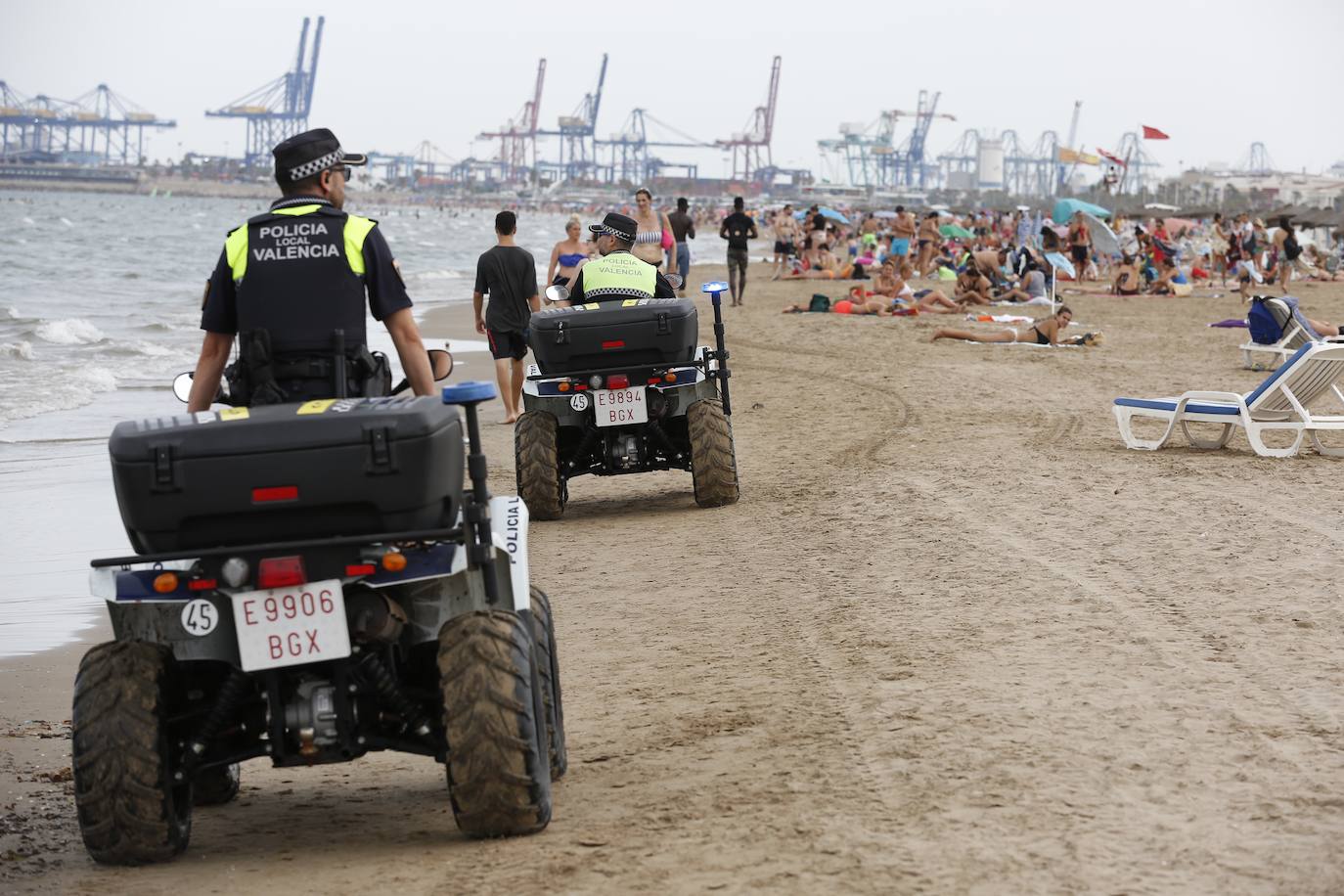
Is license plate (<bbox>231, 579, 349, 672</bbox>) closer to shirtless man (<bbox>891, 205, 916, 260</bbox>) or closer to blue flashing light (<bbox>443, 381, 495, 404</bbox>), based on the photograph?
blue flashing light (<bbox>443, 381, 495, 404</bbox>)

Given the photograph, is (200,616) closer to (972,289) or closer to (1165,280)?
(972,289)

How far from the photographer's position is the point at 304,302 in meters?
4.32

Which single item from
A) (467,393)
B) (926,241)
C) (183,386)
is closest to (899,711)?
(467,393)

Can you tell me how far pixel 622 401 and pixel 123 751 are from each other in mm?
5077

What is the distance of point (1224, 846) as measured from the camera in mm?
3771

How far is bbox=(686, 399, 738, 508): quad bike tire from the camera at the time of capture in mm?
9094

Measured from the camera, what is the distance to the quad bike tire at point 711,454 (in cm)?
909

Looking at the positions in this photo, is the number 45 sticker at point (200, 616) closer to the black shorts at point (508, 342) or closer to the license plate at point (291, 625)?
the license plate at point (291, 625)

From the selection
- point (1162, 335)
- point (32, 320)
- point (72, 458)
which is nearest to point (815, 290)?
point (1162, 335)

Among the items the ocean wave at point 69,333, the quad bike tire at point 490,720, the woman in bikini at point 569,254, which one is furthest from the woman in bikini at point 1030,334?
the quad bike tire at point 490,720

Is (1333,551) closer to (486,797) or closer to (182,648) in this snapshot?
(486,797)

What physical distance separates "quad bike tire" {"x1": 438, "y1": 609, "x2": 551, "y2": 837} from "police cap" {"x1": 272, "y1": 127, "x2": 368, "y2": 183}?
4.17 ft

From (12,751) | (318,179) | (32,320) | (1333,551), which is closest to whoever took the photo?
(318,179)

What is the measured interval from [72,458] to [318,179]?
355 inches
